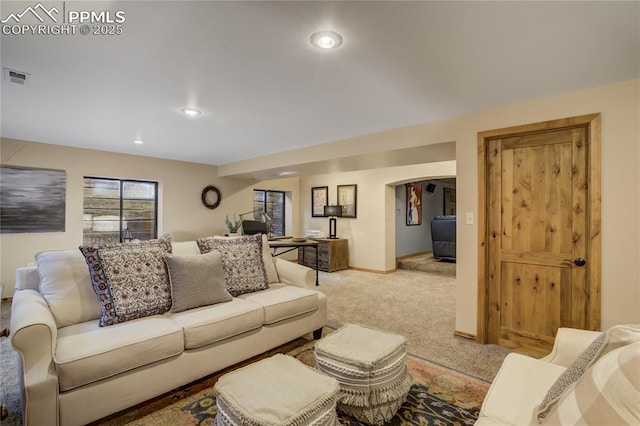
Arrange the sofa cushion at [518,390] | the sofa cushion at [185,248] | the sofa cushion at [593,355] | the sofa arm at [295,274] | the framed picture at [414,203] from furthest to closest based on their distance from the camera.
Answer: the framed picture at [414,203] < the sofa arm at [295,274] < the sofa cushion at [185,248] < the sofa cushion at [518,390] < the sofa cushion at [593,355]

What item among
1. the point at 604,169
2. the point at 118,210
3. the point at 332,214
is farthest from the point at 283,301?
the point at 332,214

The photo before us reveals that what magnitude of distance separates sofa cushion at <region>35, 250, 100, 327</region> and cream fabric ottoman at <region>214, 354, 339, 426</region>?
1317 millimetres

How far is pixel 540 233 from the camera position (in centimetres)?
266

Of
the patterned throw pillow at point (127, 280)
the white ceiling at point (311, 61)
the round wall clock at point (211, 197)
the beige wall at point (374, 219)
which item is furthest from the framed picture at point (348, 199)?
the patterned throw pillow at point (127, 280)

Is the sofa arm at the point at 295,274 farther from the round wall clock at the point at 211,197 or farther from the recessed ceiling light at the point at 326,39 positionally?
the round wall clock at the point at 211,197

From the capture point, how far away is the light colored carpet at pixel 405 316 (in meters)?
2.36

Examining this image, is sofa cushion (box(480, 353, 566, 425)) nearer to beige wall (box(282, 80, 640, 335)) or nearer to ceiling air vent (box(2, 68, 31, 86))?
beige wall (box(282, 80, 640, 335))

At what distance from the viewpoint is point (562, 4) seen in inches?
55.2

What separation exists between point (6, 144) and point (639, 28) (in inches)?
247

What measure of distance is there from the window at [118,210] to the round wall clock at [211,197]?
2.79 feet

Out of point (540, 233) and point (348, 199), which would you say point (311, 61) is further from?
point (348, 199)

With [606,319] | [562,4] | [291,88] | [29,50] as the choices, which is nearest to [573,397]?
[562,4]

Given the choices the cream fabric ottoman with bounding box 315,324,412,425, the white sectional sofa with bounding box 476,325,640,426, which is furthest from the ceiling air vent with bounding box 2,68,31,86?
the white sectional sofa with bounding box 476,325,640,426

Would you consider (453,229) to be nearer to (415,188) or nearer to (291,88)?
(415,188)
